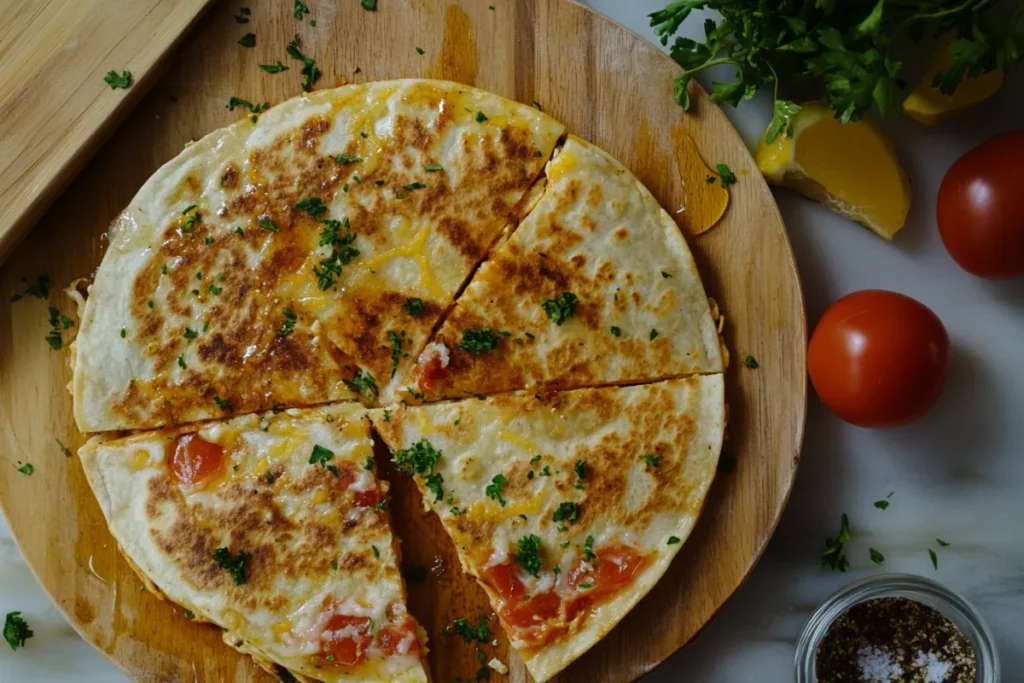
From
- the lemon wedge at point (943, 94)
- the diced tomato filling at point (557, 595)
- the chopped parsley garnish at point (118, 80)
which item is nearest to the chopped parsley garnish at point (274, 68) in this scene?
the chopped parsley garnish at point (118, 80)

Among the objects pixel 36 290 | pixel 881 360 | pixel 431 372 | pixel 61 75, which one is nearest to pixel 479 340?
pixel 431 372

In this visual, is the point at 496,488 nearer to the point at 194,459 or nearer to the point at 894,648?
the point at 194,459

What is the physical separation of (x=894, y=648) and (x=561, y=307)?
2303 millimetres

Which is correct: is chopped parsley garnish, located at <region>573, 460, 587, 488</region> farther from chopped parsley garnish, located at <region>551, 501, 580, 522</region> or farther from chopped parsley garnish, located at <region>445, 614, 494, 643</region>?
chopped parsley garnish, located at <region>445, 614, 494, 643</region>

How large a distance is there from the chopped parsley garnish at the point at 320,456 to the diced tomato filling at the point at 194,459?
0.41 m

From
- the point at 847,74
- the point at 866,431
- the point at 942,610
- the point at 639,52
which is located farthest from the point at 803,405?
the point at 639,52

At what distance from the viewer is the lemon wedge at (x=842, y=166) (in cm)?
404

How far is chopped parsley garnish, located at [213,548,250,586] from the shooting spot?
3826 millimetres

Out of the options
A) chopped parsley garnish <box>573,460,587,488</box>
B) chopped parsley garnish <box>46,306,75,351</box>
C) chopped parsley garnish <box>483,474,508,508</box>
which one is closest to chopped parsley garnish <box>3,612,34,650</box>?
chopped parsley garnish <box>46,306,75,351</box>

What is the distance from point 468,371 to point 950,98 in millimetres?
2649

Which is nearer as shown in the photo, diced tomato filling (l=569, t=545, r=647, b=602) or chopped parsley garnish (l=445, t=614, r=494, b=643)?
diced tomato filling (l=569, t=545, r=647, b=602)

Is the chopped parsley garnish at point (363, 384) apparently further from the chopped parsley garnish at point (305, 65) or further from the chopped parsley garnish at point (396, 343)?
the chopped parsley garnish at point (305, 65)

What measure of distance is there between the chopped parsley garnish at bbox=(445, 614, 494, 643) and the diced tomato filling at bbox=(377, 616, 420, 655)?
220mm

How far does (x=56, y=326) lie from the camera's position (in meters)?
4.06
